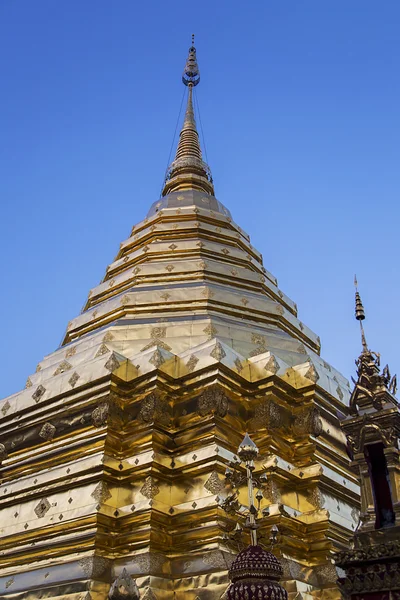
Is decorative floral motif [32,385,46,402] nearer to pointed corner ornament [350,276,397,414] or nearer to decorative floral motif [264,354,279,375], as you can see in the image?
decorative floral motif [264,354,279,375]

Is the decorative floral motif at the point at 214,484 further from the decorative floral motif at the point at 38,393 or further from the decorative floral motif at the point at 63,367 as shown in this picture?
the decorative floral motif at the point at 63,367

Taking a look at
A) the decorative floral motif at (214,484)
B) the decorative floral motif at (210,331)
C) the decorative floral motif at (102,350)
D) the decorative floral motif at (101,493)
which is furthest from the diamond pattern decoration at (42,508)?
the decorative floral motif at (210,331)

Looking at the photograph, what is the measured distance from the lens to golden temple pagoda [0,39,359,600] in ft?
28.7

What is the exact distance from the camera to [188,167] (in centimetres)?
2066

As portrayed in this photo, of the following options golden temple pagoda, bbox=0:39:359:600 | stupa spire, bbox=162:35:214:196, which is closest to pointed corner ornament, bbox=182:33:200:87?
stupa spire, bbox=162:35:214:196

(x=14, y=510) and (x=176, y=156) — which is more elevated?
(x=176, y=156)

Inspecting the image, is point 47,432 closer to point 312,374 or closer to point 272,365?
point 272,365

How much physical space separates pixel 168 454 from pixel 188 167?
489 inches

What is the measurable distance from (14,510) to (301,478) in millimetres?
4337

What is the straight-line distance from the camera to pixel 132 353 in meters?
11.7

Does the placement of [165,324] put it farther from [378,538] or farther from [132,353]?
[378,538]

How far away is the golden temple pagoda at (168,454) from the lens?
28.7 ft

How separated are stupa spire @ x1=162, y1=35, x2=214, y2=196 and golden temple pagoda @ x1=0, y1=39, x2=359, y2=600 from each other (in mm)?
7319

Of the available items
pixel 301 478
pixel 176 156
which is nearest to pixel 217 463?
pixel 301 478
